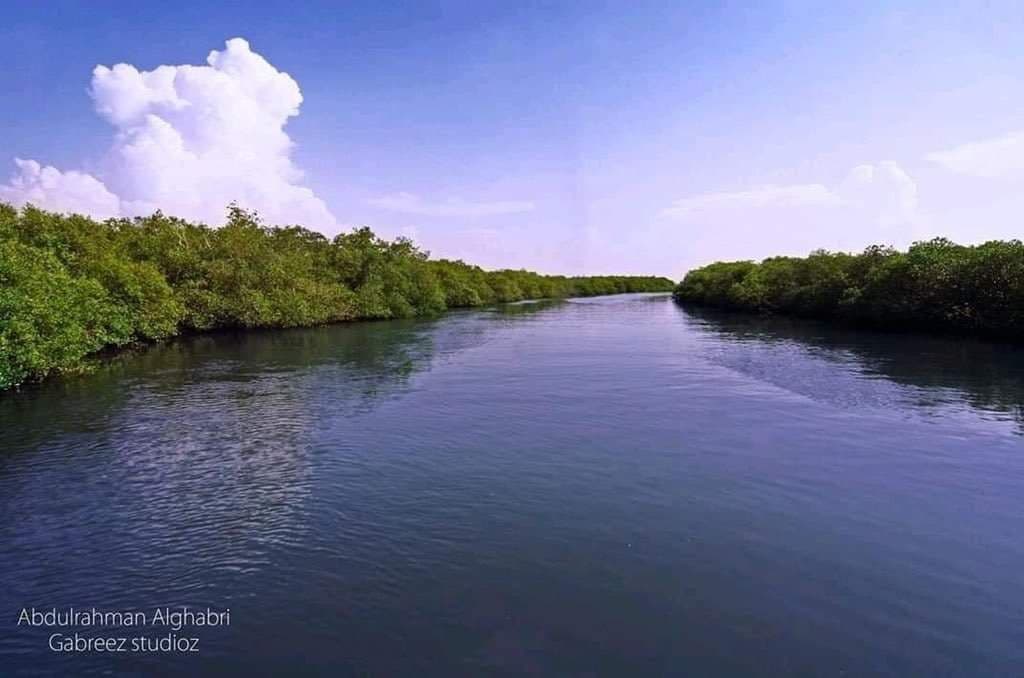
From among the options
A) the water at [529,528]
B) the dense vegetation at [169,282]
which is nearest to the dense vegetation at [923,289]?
the water at [529,528]

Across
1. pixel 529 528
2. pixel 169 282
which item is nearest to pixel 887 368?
pixel 529 528

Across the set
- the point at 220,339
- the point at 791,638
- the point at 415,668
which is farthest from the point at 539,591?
the point at 220,339

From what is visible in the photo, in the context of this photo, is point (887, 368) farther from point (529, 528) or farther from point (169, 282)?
point (169, 282)

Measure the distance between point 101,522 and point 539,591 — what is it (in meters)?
8.71

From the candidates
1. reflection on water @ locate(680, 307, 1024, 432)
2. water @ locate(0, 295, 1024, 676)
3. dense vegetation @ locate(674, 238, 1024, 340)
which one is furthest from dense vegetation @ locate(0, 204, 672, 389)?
dense vegetation @ locate(674, 238, 1024, 340)

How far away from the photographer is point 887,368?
101 feet

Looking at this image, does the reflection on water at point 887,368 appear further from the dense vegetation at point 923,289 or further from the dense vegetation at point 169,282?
the dense vegetation at point 169,282

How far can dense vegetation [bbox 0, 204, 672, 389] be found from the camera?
2555cm

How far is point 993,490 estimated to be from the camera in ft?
45.3

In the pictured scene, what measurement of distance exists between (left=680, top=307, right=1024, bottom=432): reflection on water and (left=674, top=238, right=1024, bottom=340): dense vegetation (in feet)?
11.6

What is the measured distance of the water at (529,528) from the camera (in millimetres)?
8172

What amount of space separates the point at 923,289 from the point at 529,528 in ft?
163

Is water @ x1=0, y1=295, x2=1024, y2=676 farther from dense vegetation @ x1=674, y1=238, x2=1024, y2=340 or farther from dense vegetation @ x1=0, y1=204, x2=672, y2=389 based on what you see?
dense vegetation @ x1=674, y1=238, x2=1024, y2=340

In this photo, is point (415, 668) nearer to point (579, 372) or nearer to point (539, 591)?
point (539, 591)
